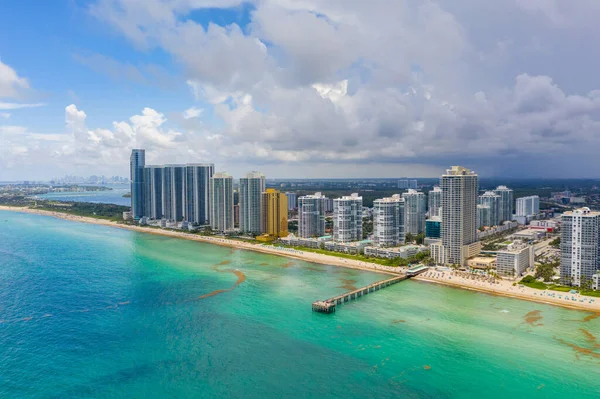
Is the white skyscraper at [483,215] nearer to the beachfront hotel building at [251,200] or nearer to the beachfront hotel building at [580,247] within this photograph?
the beachfront hotel building at [580,247]

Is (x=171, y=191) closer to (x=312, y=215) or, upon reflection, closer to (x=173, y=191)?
(x=173, y=191)

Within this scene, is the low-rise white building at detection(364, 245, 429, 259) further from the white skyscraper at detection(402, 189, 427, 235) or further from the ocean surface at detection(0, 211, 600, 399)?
the white skyscraper at detection(402, 189, 427, 235)

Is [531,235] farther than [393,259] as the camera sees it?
Yes

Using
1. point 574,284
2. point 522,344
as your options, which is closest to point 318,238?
point 574,284

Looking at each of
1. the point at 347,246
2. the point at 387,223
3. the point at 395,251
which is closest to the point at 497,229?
the point at 387,223

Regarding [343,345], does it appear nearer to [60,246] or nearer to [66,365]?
[66,365]

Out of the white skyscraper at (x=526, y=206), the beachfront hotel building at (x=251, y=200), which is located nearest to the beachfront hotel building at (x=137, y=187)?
the beachfront hotel building at (x=251, y=200)

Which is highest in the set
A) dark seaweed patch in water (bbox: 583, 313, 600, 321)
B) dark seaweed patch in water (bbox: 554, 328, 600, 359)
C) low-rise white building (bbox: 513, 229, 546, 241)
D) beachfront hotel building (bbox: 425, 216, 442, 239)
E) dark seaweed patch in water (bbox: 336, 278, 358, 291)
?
beachfront hotel building (bbox: 425, 216, 442, 239)

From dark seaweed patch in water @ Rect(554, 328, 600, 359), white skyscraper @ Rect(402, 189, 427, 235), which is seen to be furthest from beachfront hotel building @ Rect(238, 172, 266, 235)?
dark seaweed patch in water @ Rect(554, 328, 600, 359)
